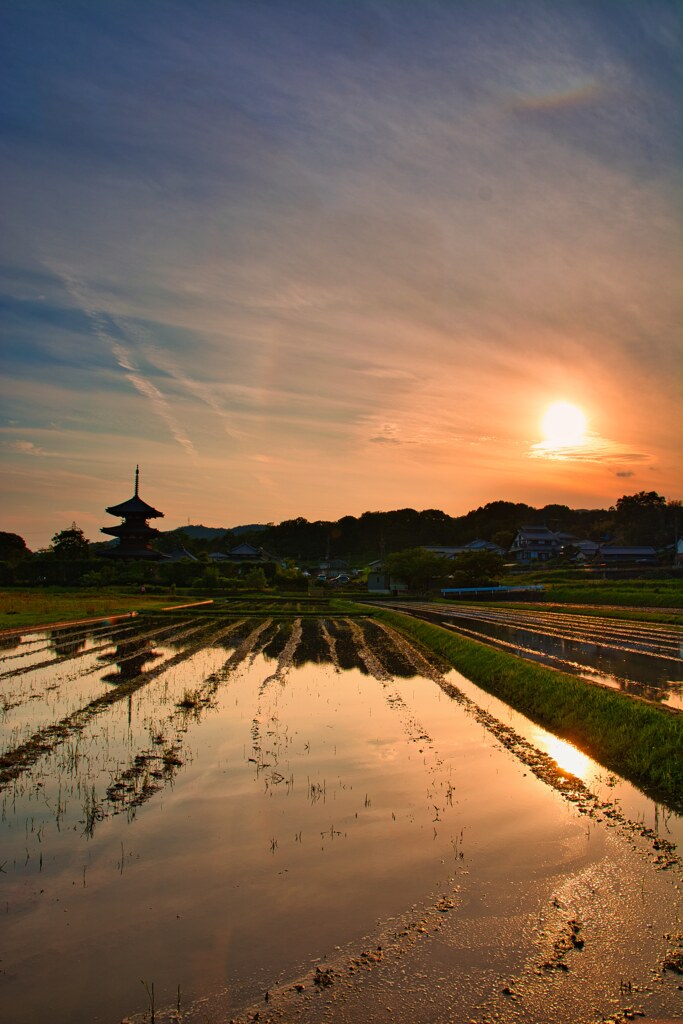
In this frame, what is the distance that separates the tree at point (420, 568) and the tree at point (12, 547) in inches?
1674

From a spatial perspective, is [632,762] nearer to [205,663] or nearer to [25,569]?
[205,663]

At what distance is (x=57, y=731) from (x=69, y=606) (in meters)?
28.9

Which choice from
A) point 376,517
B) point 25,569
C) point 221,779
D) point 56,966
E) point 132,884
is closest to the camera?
point 56,966

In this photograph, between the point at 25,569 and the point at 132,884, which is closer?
the point at 132,884

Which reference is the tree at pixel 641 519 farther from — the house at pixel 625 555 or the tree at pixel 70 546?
the tree at pixel 70 546

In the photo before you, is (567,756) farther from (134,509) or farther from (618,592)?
Answer: (134,509)

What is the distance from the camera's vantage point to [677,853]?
21.8ft

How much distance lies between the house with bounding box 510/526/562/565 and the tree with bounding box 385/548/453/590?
27175mm

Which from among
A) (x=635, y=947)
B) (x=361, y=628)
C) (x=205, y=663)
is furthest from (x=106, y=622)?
(x=635, y=947)

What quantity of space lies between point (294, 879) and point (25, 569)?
6087 centimetres

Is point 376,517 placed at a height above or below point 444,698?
above

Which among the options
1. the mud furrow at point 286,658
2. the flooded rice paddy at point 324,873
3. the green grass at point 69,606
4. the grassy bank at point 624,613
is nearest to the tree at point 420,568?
the grassy bank at point 624,613

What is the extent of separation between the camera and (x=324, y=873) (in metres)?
6.03

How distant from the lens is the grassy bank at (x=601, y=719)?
9203 mm
